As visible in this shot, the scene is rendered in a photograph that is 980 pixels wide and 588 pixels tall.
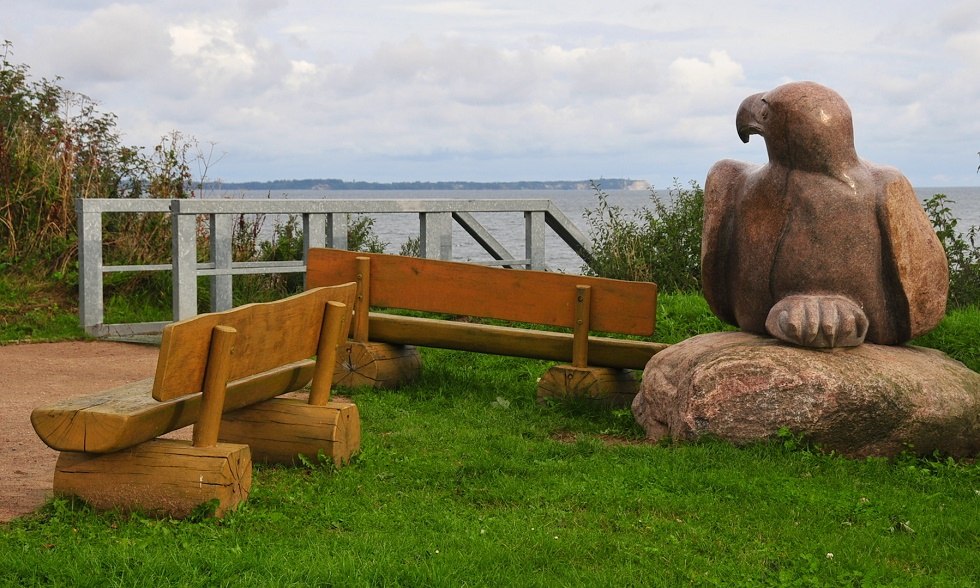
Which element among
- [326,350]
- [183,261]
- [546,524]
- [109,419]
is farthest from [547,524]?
[183,261]

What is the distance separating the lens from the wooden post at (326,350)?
588 centimetres

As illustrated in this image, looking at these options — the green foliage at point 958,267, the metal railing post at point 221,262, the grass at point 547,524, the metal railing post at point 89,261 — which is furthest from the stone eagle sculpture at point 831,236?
the metal railing post at point 89,261

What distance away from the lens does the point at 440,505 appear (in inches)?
204

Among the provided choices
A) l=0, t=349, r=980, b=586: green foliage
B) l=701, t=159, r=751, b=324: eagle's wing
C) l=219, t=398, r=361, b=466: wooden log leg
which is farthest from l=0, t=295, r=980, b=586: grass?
l=701, t=159, r=751, b=324: eagle's wing

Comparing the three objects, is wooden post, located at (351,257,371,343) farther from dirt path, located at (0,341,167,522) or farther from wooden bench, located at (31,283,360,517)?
wooden bench, located at (31,283,360,517)

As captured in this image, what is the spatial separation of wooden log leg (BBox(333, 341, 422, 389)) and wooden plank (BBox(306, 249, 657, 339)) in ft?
1.18

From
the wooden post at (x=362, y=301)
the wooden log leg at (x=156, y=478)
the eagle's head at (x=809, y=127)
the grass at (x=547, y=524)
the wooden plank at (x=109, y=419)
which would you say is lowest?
→ the grass at (x=547, y=524)

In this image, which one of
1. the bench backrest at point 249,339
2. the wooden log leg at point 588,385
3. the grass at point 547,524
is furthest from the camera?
the wooden log leg at point 588,385

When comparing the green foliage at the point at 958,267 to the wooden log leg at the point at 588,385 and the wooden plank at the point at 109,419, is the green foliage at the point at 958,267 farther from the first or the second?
the wooden plank at the point at 109,419

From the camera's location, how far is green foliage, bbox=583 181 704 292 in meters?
11.9

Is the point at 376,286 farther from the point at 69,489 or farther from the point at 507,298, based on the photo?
the point at 69,489

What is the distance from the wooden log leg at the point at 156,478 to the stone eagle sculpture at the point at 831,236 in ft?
10.6

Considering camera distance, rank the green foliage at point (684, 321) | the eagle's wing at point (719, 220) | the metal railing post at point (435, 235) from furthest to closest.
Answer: the metal railing post at point (435, 235) < the green foliage at point (684, 321) < the eagle's wing at point (719, 220)

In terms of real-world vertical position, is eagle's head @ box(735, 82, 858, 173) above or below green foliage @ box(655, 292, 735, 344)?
above
